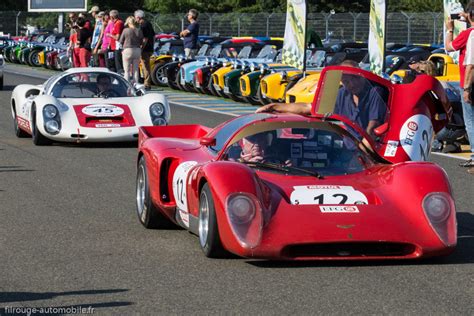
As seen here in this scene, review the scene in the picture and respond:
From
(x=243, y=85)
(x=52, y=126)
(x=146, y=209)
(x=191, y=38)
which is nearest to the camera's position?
(x=146, y=209)

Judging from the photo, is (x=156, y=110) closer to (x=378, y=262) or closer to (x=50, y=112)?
(x=50, y=112)

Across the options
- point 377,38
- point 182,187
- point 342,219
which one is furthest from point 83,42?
point 342,219

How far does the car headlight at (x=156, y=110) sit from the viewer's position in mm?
15781

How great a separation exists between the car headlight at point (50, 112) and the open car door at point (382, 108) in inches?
254

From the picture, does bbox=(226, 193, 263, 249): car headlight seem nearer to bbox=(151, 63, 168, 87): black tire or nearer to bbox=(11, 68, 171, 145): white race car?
bbox=(11, 68, 171, 145): white race car

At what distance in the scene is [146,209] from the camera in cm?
916

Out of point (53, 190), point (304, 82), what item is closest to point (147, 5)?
point (304, 82)

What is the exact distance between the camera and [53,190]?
11.4 metres

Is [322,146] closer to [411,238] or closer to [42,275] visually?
[411,238]

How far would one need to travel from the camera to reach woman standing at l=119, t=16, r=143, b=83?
83.3ft

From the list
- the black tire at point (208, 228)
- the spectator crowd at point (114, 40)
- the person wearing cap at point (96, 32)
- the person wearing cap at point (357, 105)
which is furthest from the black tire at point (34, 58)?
the black tire at point (208, 228)

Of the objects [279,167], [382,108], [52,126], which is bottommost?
[52,126]

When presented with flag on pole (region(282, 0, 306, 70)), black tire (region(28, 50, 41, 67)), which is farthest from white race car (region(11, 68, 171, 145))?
black tire (region(28, 50, 41, 67))

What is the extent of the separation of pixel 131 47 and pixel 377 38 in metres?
6.36
